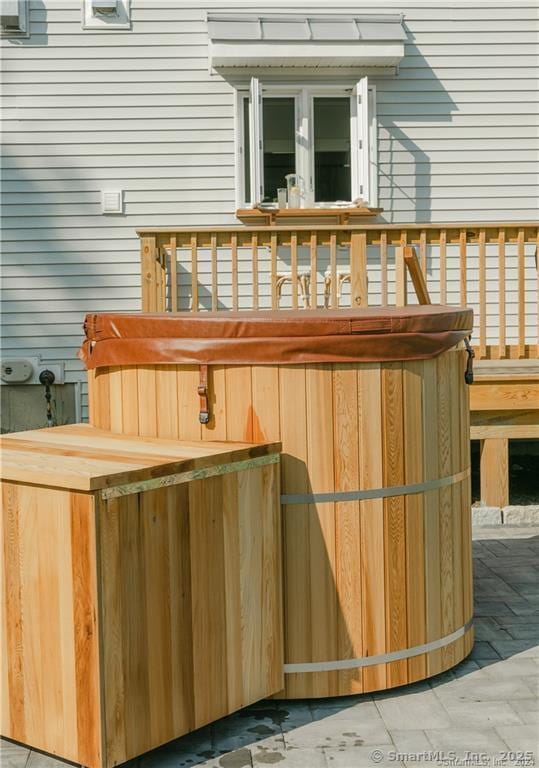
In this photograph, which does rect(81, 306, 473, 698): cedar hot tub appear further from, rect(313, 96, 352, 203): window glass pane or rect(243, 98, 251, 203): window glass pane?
rect(313, 96, 352, 203): window glass pane

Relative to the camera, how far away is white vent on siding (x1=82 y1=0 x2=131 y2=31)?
10.1 meters

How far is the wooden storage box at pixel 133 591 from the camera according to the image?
10.1 feet

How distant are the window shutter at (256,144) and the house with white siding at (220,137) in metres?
0.02

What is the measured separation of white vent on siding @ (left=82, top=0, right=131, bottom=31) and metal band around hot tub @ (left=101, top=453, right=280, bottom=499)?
7692 mm

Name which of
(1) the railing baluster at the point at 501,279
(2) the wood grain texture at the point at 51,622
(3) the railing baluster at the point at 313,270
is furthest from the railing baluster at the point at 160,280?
(2) the wood grain texture at the point at 51,622

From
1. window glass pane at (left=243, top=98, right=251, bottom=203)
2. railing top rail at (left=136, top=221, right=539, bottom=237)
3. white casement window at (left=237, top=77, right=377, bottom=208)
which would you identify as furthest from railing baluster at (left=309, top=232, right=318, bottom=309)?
window glass pane at (left=243, top=98, right=251, bottom=203)

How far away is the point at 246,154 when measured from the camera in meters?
10.4

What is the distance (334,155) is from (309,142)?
339 millimetres

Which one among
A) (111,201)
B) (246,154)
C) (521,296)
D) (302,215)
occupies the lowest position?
(521,296)

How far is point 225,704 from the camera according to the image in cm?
352

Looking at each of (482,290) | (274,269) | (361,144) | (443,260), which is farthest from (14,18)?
A: (482,290)

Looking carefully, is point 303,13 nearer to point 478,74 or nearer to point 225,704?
point 478,74

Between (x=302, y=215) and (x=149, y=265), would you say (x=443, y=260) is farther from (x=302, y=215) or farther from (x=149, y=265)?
(x=302, y=215)

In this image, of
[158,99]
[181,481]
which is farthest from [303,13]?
[181,481]
